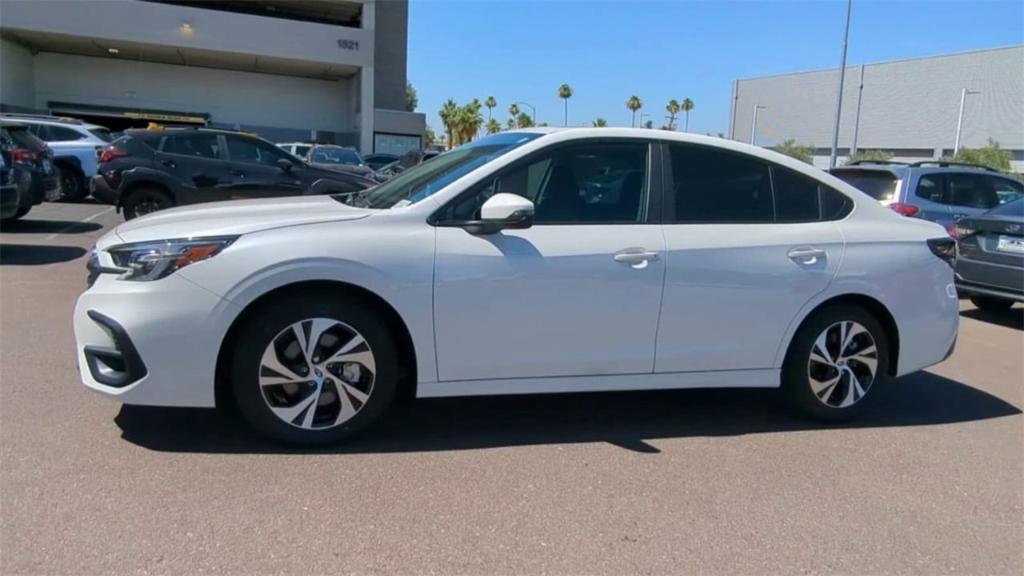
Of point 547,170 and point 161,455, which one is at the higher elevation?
point 547,170

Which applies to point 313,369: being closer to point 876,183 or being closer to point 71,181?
point 876,183

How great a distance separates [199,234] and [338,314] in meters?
0.75

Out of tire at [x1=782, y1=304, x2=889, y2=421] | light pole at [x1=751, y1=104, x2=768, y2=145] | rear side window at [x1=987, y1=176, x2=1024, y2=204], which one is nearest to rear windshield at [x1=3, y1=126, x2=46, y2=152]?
tire at [x1=782, y1=304, x2=889, y2=421]

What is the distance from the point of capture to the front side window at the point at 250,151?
11.7 metres

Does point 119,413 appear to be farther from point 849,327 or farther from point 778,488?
point 849,327

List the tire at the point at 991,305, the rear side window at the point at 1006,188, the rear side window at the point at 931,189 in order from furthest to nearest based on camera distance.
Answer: the rear side window at the point at 1006,188 < the rear side window at the point at 931,189 < the tire at the point at 991,305

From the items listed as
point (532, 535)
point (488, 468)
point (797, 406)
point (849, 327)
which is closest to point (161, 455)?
point (488, 468)

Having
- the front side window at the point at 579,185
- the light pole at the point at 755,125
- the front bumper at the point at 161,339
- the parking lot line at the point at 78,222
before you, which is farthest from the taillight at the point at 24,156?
the light pole at the point at 755,125

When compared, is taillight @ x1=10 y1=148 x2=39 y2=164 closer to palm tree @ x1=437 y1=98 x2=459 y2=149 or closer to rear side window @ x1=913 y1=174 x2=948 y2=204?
rear side window @ x1=913 y1=174 x2=948 y2=204

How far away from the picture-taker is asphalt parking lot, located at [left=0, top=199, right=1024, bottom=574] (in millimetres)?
2957

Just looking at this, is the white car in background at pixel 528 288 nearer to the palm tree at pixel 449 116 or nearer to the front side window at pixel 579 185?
the front side window at pixel 579 185

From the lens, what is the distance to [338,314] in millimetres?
3684

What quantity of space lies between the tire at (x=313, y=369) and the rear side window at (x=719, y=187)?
1839 millimetres

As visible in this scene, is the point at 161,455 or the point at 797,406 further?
the point at 797,406
